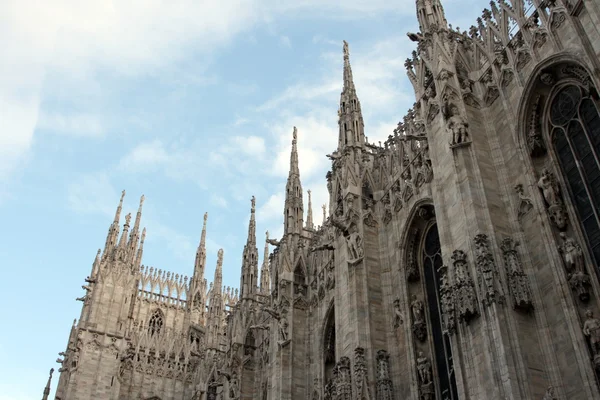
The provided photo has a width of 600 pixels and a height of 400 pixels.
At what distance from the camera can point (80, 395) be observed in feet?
124

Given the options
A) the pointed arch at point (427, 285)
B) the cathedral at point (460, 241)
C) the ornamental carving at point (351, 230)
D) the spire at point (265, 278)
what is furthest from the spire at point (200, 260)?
Result: the pointed arch at point (427, 285)

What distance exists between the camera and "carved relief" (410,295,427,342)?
17875mm

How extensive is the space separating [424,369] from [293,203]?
14.2 m

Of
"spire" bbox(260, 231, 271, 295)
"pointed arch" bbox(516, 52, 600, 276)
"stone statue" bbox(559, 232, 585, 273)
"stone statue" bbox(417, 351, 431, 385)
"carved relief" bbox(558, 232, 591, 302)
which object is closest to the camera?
"carved relief" bbox(558, 232, 591, 302)

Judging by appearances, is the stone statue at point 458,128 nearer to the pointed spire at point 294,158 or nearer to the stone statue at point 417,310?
the stone statue at point 417,310

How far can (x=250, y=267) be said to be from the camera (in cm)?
3384

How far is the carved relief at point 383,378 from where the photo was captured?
17.6m

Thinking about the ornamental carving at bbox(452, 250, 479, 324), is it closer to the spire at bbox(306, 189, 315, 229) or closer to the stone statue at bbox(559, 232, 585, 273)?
the stone statue at bbox(559, 232, 585, 273)

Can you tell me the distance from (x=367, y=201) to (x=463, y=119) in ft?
21.6

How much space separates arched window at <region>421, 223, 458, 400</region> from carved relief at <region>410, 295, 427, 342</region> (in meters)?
0.22

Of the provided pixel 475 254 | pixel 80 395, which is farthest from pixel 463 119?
pixel 80 395

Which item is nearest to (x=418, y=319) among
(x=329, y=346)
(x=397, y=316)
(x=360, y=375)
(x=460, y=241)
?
(x=397, y=316)

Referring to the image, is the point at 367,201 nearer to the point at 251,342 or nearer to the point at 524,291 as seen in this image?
the point at 524,291

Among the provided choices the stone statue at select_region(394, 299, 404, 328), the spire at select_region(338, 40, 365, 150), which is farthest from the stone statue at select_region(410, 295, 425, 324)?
the spire at select_region(338, 40, 365, 150)
